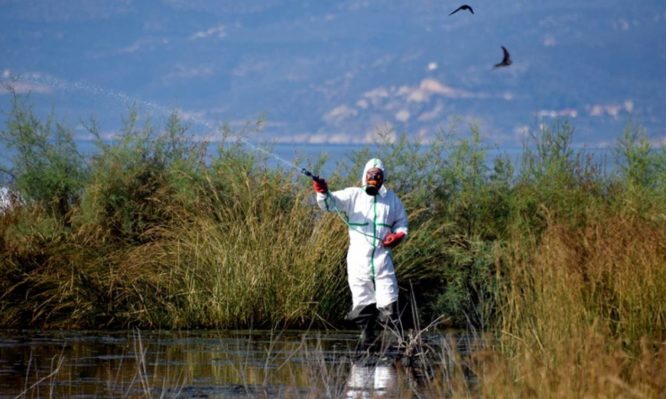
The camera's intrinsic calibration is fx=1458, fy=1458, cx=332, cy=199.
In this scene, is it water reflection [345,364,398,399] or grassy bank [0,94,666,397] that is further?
grassy bank [0,94,666,397]

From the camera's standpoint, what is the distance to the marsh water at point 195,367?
1252cm

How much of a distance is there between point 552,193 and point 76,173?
764 centimetres

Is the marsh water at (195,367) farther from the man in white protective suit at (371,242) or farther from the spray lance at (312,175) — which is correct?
the spray lance at (312,175)

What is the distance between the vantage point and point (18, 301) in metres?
19.5

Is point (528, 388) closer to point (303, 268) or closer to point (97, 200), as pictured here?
point (303, 268)

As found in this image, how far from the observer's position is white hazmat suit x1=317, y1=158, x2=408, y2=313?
1597cm

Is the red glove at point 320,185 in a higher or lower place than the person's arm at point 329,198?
higher

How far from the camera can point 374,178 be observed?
15984 millimetres

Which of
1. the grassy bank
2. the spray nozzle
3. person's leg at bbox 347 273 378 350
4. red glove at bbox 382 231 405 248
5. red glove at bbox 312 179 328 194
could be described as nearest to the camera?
the spray nozzle

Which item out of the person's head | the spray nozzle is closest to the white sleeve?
the person's head

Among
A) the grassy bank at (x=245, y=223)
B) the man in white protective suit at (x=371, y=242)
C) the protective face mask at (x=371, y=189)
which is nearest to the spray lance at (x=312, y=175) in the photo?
the man in white protective suit at (x=371, y=242)

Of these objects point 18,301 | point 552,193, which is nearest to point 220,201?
point 18,301

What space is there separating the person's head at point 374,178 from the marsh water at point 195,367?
178 centimetres

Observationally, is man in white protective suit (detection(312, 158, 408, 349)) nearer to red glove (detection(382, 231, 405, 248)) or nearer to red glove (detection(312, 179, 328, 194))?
red glove (detection(382, 231, 405, 248))
